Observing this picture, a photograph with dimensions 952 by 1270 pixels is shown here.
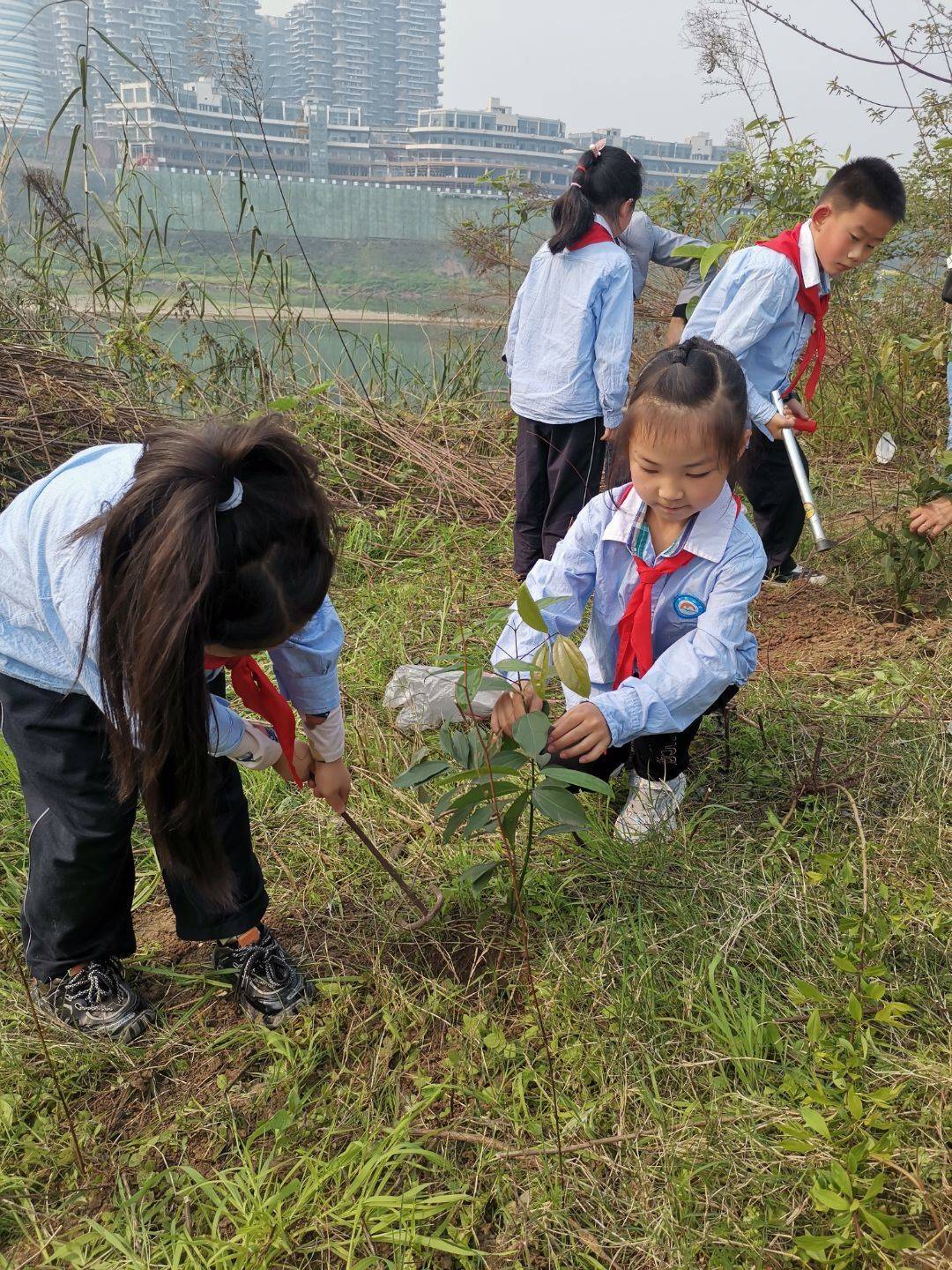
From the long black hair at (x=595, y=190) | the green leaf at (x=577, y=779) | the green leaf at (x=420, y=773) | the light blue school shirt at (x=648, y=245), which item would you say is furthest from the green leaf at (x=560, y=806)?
the light blue school shirt at (x=648, y=245)

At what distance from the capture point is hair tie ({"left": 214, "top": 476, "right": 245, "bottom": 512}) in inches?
45.2

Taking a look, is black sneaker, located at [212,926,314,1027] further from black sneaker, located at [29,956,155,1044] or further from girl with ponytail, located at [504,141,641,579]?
girl with ponytail, located at [504,141,641,579]

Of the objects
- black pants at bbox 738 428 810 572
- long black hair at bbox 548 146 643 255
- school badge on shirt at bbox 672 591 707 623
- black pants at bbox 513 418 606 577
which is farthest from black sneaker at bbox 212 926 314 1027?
long black hair at bbox 548 146 643 255

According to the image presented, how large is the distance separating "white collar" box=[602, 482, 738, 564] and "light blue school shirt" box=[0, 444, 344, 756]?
69 cm

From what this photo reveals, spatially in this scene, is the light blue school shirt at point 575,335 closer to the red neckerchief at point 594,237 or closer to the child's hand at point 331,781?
the red neckerchief at point 594,237

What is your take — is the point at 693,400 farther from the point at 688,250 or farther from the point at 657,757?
the point at 688,250

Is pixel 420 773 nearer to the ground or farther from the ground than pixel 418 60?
nearer to the ground

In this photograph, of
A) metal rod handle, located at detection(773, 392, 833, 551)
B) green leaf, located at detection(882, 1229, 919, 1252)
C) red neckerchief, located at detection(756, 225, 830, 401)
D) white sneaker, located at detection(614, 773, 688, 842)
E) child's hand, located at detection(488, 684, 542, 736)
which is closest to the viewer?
green leaf, located at detection(882, 1229, 919, 1252)

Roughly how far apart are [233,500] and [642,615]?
96cm

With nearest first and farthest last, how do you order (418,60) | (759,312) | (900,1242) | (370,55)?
(900,1242)
(759,312)
(370,55)
(418,60)

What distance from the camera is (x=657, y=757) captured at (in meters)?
2.00

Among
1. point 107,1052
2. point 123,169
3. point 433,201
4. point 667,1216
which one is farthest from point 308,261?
point 667,1216

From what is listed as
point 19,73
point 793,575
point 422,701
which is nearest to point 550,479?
point 793,575

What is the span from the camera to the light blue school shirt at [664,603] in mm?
1733
